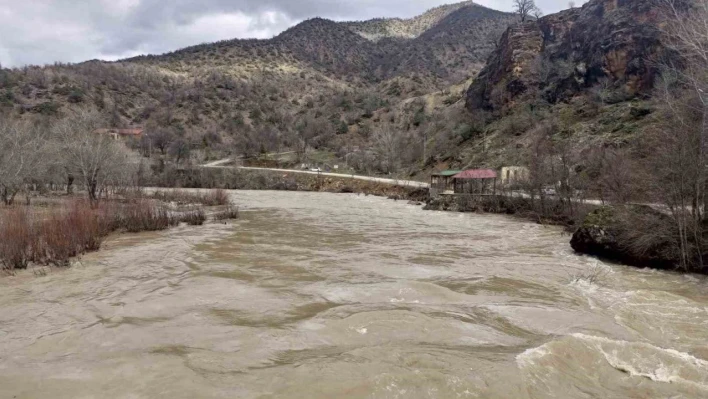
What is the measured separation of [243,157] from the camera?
3187 inches

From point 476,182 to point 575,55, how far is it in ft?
103

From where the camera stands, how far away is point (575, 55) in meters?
58.2

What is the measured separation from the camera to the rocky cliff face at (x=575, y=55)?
48562 millimetres

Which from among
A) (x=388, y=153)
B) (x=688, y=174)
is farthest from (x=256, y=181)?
(x=688, y=174)

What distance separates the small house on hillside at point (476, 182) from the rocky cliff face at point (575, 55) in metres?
21.4

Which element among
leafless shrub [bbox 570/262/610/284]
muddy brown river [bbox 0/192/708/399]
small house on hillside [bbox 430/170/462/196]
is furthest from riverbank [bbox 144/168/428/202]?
muddy brown river [bbox 0/192/708/399]

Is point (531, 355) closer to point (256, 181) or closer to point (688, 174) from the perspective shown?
point (688, 174)

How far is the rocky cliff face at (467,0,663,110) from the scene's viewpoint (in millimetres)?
48562

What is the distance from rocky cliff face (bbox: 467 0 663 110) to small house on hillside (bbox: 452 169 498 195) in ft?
70.1

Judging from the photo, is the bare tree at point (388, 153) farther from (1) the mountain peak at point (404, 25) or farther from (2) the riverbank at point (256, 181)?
(1) the mountain peak at point (404, 25)

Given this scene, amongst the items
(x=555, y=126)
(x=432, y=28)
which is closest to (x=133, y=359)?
(x=555, y=126)

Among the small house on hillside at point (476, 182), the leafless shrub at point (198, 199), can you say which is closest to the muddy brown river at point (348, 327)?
the leafless shrub at point (198, 199)

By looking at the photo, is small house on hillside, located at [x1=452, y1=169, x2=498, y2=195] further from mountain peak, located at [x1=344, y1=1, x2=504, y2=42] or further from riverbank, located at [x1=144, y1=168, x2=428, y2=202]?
mountain peak, located at [x1=344, y1=1, x2=504, y2=42]

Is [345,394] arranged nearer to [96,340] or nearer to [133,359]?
[133,359]
